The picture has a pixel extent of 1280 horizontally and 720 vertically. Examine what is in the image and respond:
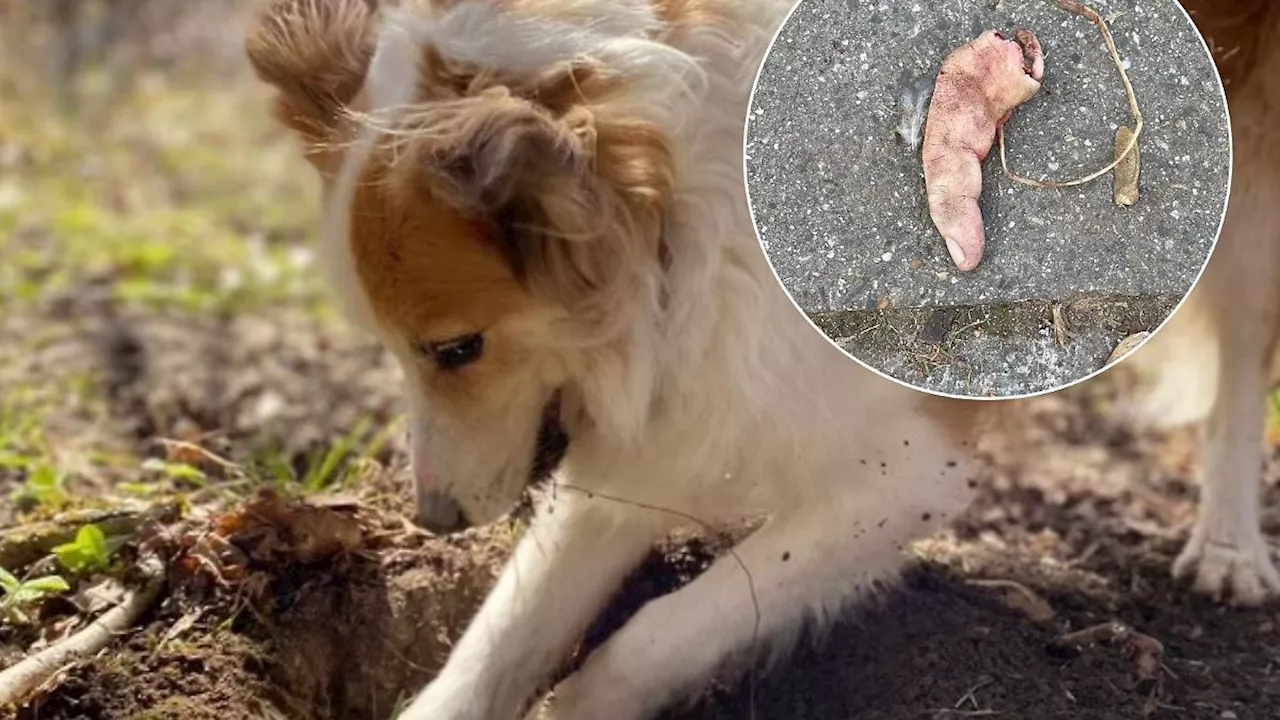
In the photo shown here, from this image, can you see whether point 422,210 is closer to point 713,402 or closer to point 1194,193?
point 713,402

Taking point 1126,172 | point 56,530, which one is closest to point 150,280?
point 56,530

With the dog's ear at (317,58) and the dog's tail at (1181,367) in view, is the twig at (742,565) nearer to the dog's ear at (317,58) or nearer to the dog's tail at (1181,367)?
the dog's ear at (317,58)

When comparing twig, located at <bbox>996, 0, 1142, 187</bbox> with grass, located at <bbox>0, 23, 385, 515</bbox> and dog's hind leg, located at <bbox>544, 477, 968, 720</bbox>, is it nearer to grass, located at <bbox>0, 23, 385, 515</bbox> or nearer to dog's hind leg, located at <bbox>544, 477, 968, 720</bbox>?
dog's hind leg, located at <bbox>544, 477, 968, 720</bbox>

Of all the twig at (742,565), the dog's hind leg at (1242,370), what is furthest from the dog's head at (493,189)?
the dog's hind leg at (1242,370)

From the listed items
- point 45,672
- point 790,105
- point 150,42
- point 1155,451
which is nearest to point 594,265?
point 790,105

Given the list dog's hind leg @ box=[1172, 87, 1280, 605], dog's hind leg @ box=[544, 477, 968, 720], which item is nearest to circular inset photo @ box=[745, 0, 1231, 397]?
dog's hind leg @ box=[544, 477, 968, 720]

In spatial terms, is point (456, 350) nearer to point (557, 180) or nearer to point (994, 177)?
point (557, 180)
